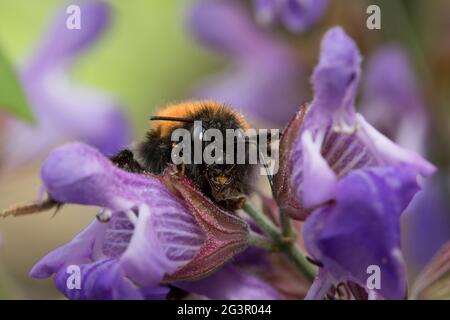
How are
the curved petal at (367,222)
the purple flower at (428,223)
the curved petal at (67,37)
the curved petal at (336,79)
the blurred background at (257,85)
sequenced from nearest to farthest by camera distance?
the curved petal at (367,222) < the curved petal at (336,79) < the curved petal at (67,37) < the blurred background at (257,85) < the purple flower at (428,223)

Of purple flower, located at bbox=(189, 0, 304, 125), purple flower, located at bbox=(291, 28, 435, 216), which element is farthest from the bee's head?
purple flower, located at bbox=(189, 0, 304, 125)

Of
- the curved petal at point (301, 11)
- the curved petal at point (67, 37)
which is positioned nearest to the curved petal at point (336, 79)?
the curved petal at point (301, 11)

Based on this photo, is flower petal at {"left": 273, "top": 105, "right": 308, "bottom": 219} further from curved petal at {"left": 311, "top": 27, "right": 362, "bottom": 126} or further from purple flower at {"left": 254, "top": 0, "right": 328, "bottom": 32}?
purple flower at {"left": 254, "top": 0, "right": 328, "bottom": 32}

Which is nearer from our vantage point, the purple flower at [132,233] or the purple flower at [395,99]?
the purple flower at [132,233]

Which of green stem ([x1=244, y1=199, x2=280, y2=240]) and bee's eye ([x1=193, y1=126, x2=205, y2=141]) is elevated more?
bee's eye ([x1=193, y1=126, x2=205, y2=141])

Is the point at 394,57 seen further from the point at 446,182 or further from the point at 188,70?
the point at 188,70

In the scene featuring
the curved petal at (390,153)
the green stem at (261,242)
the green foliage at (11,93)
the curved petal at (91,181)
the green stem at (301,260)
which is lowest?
the green stem at (301,260)

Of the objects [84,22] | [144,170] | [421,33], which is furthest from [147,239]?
[421,33]

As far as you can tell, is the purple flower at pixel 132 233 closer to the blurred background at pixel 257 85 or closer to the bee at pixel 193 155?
the bee at pixel 193 155
